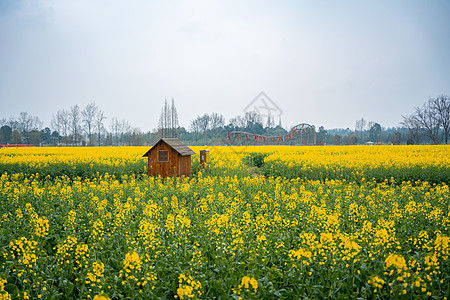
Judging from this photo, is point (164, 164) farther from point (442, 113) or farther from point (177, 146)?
point (442, 113)

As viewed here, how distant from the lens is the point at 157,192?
859 centimetres

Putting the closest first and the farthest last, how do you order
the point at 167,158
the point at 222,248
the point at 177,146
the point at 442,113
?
the point at 222,248 → the point at 167,158 → the point at 177,146 → the point at 442,113

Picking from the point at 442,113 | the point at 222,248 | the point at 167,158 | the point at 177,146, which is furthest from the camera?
the point at 442,113

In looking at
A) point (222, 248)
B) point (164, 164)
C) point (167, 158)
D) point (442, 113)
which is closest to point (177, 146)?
point (167, 158)

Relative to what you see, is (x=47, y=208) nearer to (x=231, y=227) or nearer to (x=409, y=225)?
(x=231, y=227)

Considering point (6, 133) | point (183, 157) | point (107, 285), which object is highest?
point (6, 133)

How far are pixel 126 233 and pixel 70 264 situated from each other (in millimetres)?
1004

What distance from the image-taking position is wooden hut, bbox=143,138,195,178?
14.0m

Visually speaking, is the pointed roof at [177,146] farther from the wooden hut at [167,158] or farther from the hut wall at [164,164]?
the hut wall at [164,164]

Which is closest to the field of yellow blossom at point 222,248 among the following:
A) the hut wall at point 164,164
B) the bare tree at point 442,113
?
the hut wall at point 164,164

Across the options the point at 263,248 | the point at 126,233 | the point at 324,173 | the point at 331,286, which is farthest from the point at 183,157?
the point at 331,286

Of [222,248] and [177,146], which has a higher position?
[177,146]

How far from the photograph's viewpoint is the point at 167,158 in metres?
14.1

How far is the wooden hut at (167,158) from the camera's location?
14.0 metres
